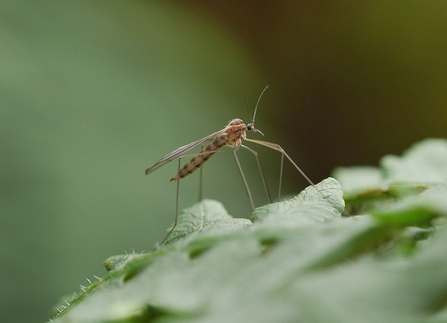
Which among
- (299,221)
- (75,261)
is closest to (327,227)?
(299,221)

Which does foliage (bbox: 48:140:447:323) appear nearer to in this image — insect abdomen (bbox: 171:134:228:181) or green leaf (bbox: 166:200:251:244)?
green leaf (bbox: 166:200:251:244)

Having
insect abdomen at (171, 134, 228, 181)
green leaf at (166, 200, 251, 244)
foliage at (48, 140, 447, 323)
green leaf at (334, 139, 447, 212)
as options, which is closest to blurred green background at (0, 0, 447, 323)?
insect abdomen at (171, 134, 228, 181)

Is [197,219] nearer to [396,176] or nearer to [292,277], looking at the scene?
[292,277]

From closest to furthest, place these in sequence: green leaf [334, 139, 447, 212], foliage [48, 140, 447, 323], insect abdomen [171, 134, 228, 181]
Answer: foliage [48, 140, 447, 323] < green leaf [334, 139, 447, 212] < insect abdomen [171, 134, 228, 181]

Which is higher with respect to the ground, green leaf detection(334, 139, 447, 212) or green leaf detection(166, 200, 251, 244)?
green leaf detection(334, 139, 447, 212)

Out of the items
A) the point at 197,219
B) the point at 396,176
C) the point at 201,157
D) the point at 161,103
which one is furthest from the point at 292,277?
the point at 161,103

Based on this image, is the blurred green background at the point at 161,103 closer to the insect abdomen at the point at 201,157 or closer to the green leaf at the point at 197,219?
the insect abdomen at the point at 201,157

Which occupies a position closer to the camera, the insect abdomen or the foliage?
the foliage

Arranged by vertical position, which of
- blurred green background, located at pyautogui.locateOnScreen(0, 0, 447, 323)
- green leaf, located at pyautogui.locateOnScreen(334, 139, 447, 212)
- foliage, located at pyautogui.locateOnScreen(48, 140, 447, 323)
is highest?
blurred green background, located at pyautogui.locateOnScreen(0, 0, 447, 323)

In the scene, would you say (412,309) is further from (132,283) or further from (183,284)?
(132,283)
